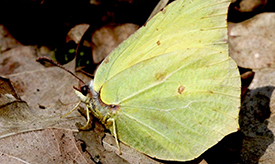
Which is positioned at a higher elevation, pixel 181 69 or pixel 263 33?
pixel 181 69

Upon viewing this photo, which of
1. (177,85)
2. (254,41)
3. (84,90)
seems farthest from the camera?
(254,41)

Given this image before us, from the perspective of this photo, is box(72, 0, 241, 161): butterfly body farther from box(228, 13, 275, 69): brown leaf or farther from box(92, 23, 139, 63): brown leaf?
box(228, 13, 275, 69): brown leaf

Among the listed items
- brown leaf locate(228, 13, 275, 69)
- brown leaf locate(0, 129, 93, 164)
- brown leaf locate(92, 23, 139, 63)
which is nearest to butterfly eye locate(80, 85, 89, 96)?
brown leaf locate(0, 129, 93, 164)

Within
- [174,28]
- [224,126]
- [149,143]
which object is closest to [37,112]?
[149,143]

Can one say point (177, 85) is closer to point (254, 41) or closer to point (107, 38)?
point (107, 38)

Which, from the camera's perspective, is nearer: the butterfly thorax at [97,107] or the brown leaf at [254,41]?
the butterfly thorax at [97,107]

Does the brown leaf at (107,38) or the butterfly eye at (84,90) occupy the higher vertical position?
the butterfly eye at (84,90)

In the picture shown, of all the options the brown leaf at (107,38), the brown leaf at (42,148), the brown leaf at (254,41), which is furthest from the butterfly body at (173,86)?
the brown leaf at (254,41)

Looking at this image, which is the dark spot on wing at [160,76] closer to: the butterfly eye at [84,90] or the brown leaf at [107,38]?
the butterfly eye at [84,90]

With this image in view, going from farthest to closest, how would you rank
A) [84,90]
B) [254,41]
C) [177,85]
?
[254,41] < [84,90] < [177,85]

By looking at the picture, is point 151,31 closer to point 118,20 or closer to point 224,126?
point 224,126

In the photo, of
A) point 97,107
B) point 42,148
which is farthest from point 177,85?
point 42,148
